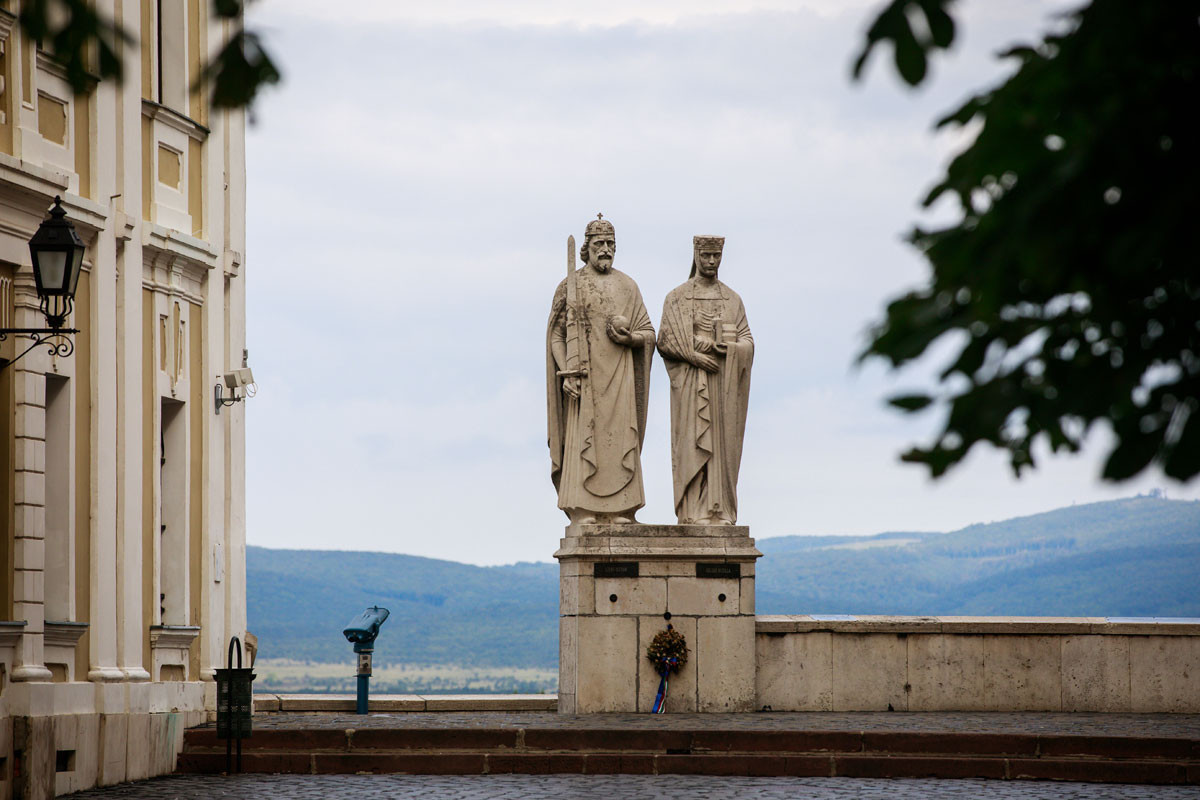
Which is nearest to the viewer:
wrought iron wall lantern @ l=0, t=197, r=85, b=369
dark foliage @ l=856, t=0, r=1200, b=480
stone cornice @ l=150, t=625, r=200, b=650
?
dark foliage @ l=856, t=0, r=1200, b=480

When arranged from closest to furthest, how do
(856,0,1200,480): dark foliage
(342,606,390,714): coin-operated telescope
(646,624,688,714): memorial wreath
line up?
(856,0,1200,480): dark foliage, (646,624,688,714): memorial wreath, (342,606,390,714): coin-operated telescope

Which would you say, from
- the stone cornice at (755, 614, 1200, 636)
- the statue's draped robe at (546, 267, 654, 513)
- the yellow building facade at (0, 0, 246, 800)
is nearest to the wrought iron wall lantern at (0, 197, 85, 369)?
the yellow building facade at (0, 0, 246, 800)

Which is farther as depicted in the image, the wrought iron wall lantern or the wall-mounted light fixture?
the wall-mounted light fixture

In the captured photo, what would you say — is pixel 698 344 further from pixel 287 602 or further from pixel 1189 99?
pixel 287 602

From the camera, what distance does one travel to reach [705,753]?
14977mm

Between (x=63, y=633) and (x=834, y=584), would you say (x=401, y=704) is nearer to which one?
(x=63, y=633)

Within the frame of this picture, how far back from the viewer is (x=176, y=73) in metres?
17.7

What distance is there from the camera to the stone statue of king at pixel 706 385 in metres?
18.6

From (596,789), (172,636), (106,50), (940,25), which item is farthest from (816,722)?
(106,50)

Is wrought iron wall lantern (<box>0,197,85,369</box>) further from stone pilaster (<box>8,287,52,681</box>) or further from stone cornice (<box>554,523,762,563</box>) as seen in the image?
stone cornice (<box>554,523,762,563</box>)

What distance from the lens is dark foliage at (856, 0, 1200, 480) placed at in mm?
4188

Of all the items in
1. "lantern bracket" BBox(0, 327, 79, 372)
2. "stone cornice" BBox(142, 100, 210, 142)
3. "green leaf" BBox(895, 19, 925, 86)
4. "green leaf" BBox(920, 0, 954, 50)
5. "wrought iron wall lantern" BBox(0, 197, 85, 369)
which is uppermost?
"stone cornice" BBox(142, 100, 210, 142)

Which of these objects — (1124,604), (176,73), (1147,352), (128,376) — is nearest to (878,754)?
(128,376)

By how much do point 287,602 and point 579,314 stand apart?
145113 mm
